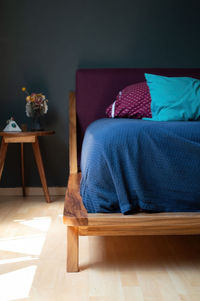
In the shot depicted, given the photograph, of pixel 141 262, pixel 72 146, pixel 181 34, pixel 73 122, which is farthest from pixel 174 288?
pixel 181 34

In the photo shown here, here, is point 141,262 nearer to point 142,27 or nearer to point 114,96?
point 114,96

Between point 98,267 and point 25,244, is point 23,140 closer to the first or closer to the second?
point 25,244

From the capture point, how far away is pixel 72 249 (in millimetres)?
1413

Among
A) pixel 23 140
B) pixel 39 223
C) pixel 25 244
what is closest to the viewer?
pixel 25 244

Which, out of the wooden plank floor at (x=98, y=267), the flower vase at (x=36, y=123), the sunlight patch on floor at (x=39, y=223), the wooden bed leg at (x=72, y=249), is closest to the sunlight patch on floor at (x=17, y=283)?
the wooden plank floor at (x=98, y=267)

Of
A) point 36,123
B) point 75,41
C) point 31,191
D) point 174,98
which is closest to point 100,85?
point 75,41

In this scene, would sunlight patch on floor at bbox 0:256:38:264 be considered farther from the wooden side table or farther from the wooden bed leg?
the wooden side table

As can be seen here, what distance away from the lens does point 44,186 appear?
8.70 feet

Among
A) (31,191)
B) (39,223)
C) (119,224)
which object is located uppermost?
(119,224)

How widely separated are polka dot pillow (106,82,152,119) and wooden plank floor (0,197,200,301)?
2.77 ft

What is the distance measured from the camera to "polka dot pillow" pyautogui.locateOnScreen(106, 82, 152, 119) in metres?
2.29

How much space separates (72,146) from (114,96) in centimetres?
56

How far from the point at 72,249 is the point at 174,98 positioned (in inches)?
48.7

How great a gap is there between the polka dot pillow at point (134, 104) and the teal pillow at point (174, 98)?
0.15ft
